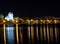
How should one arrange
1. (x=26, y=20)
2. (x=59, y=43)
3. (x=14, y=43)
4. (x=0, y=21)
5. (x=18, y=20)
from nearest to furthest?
(x=59, y=43) < (x=14, y=43) < (x=0, y=21) < (x=18, y=20) < (x=26, y=20)

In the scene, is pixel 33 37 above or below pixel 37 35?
below

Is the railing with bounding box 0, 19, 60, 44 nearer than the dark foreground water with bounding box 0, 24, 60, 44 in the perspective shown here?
No

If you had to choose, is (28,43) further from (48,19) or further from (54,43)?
(48,19)

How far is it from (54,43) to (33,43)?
72.0 inches

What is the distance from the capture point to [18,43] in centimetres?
2038

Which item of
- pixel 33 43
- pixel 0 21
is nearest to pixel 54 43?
pixel 33 43

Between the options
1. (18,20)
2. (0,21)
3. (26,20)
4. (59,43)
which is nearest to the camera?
(59,43)

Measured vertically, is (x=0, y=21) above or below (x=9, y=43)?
above

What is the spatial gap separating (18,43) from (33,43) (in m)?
1.53

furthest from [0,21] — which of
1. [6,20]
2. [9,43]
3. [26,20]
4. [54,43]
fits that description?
[54,43]

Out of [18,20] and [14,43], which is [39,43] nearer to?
[14,43]

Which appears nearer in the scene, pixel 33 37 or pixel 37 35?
pixel 33 37

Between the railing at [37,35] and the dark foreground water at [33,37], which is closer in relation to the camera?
the dark foreground water at [33,37]

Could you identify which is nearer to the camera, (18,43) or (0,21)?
(18,43)
